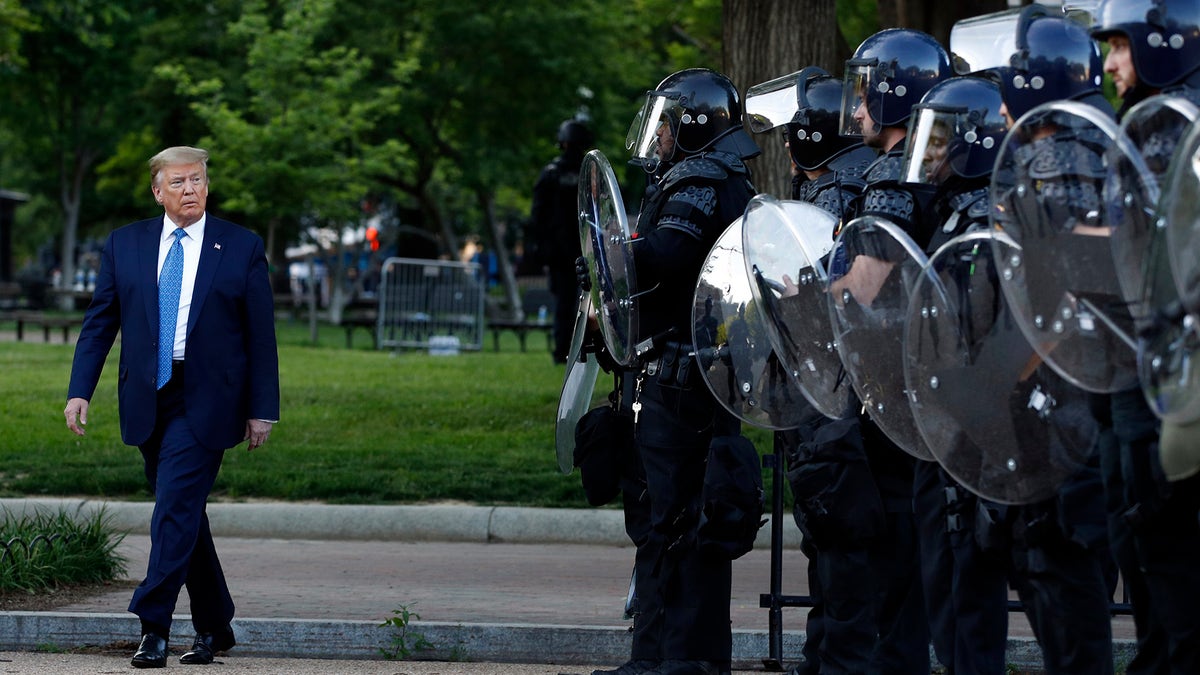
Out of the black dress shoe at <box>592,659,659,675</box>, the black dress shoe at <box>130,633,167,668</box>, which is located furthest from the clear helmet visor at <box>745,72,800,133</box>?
the black dress shoe at <box>130,633,167,668</box>

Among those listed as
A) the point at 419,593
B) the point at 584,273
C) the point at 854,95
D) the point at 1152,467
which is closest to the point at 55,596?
the point at 419,593

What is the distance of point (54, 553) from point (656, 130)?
3.37m

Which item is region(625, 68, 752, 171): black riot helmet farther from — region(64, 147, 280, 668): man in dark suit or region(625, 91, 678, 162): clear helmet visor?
region(64, 147, 280, 668): man in dark suit

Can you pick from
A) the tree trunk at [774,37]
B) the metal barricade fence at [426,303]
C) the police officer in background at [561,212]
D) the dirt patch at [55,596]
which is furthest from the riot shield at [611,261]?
the metal barricade fence at [426,303]

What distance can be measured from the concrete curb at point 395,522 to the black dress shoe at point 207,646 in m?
2.96

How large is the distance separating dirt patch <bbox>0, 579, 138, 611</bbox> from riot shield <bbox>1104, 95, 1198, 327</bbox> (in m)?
4.79

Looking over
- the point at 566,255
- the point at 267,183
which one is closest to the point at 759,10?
the point at 566,255

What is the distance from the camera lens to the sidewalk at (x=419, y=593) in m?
6.22

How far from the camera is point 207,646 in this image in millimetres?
6090

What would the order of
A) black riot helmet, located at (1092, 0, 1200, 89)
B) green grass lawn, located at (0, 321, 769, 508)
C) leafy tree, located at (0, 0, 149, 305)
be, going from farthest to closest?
leafy tree, located at (0, 0, 149, 305) → green grass lawn, located at (0, 321, 769, 508) → black riot helmet, located at (1092, 0, 1200, 89)

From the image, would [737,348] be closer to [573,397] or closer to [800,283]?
[800,283]

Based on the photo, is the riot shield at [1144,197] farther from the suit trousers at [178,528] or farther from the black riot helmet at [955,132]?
the suit trousers at [178,528]

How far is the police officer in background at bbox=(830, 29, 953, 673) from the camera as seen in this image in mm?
4855

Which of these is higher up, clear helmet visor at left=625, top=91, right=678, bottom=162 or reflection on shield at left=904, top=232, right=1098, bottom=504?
clear helmet visor at left=625, top=91, right=678, bottom=162
